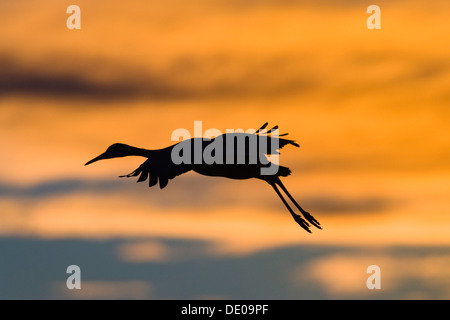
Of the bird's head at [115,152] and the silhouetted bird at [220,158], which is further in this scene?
the bird's head at [115,152]

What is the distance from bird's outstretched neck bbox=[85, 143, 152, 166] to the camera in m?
17.4

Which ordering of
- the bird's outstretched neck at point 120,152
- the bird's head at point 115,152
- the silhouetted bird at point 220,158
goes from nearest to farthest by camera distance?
the silhouetted bird at point 220,158 < the bird's outstretched neck at point 120,152 < the bird's head at point 115,152

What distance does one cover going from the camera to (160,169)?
16516 millimetres

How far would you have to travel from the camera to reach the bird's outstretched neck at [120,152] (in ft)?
57.0

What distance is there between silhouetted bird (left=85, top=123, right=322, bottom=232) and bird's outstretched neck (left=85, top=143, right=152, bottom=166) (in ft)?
1.25

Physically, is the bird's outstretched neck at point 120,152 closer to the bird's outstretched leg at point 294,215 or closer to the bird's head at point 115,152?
the bird's head at point 115,152

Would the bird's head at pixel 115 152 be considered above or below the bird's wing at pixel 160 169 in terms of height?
above

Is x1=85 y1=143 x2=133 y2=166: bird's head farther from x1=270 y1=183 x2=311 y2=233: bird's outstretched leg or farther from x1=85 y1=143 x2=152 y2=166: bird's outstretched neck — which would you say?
x1=270 y1=183 x2=311 y2=233: bird's outstretched leg

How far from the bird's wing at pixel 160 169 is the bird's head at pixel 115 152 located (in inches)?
40.6

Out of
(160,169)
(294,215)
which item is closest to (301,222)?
(294,215)

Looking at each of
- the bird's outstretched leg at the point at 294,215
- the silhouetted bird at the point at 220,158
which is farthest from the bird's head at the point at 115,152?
the bird's outstretched leg at the point at 294,215

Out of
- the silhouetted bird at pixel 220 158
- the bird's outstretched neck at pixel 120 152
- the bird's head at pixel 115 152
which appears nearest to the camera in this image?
the silhouetted bird at pixel 220 158

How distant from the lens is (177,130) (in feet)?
54.1

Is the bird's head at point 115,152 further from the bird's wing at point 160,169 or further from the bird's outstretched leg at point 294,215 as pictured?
the bird's outstretched leg at point 294,215
